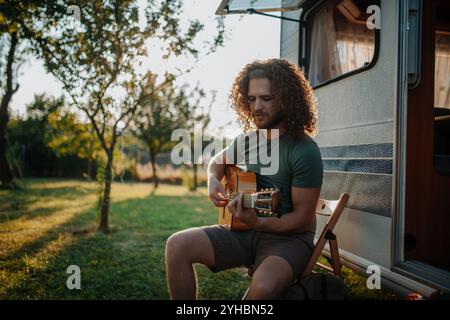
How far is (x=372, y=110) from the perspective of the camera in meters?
2.84

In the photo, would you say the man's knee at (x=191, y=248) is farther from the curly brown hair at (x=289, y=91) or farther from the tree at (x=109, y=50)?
the tree at (x=109, y=50)

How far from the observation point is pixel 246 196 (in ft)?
→ 6.81

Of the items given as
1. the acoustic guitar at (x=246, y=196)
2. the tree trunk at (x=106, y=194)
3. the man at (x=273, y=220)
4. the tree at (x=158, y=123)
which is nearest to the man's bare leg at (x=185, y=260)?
the man at (x=273, y=220)

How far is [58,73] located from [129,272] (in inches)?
122

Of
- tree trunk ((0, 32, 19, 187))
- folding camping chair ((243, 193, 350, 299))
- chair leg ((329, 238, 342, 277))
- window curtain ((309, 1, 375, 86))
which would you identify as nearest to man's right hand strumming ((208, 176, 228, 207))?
folding camping chair ((243, 193, 350, 299))

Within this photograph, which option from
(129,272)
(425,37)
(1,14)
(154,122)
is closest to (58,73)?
(1,14)

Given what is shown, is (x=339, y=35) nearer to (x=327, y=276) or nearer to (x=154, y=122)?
(x=327, y=276)

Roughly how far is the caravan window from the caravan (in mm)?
12

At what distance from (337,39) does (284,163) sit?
6.83 feet

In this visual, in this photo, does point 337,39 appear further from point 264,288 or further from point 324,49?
point 264,288

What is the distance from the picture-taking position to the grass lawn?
10.9 feet

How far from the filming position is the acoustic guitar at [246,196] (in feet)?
6.46

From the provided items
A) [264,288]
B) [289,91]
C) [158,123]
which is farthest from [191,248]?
[158,123]

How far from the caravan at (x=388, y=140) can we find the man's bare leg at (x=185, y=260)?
1386 millimetres
